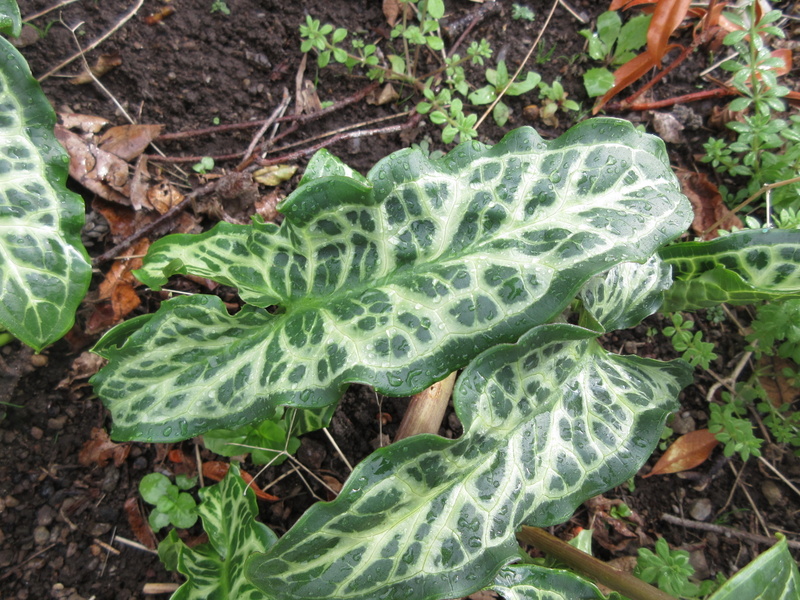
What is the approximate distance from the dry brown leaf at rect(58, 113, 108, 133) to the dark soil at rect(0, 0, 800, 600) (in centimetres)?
3

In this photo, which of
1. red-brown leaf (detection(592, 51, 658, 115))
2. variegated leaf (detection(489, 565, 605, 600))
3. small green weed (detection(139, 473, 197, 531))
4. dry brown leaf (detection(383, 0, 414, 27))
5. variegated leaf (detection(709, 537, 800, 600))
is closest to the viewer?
variegated leaf (detection(709, 537, 800, 600))

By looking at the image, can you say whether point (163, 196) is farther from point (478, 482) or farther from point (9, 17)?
point (478, 482)

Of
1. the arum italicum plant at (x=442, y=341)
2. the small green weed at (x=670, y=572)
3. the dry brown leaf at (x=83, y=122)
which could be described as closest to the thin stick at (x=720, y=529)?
the small green weed at (x=670, y=572)

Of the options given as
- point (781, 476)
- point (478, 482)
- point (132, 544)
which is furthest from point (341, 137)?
point (781, 476)

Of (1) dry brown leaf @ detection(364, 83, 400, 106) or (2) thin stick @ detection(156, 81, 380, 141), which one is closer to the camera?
(2) thin stick @ detection(156, 81, 380, 141)

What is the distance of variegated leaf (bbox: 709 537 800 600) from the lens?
0.82 m

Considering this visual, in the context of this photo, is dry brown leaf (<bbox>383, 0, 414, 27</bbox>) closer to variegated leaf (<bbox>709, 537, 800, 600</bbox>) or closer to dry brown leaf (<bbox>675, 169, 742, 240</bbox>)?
dry brown leaf (<bbox>675, 169, 742, 240</bbox>)

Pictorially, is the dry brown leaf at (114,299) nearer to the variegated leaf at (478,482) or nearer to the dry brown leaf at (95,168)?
the dry brown leaf at (95,168)

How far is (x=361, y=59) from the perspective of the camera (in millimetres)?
1638

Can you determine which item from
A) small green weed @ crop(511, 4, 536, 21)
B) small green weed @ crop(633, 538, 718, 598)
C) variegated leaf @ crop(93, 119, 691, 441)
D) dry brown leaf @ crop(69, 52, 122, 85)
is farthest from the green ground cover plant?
small green weed @ crop(511, 4, 536, 21)

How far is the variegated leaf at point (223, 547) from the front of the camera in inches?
43.0

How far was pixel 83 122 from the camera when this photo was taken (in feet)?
5.16

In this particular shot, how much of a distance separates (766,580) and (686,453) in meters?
0.73

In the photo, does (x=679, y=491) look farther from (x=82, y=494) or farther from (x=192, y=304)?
(x=82, y=494)
